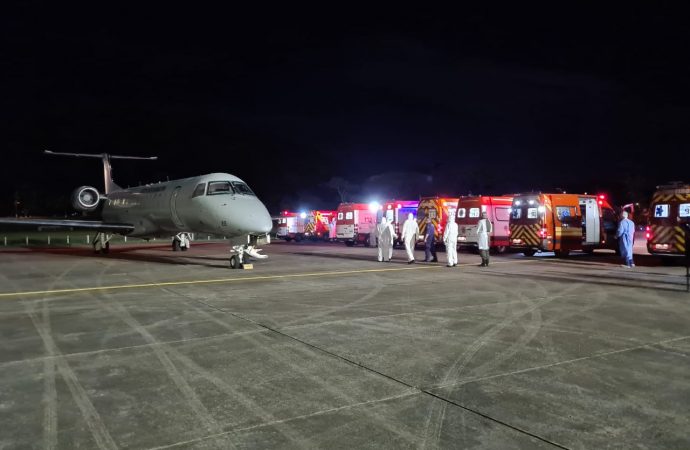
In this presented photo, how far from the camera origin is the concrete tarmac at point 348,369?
3.45 metres

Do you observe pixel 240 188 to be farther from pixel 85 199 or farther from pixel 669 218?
pixel 669 218

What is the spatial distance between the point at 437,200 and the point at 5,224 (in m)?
17.5

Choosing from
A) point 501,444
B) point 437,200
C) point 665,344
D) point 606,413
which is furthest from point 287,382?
point 437,200

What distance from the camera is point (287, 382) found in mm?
4516

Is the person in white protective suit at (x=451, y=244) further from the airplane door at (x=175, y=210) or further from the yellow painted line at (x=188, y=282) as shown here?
the airplane door at (x=175, y=210)

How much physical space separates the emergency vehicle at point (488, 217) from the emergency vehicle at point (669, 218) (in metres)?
6.28

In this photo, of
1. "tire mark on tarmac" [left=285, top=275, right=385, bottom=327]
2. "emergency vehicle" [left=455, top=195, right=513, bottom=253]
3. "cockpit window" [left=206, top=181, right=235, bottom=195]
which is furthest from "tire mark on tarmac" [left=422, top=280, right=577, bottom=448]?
"emergency vehicle" [left=455, top=195, right=513, bottom=253]

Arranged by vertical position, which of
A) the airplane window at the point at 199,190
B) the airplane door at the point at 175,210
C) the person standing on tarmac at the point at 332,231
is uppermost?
the airplane window at the point at 199,190

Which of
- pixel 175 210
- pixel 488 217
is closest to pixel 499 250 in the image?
pixel 488 217

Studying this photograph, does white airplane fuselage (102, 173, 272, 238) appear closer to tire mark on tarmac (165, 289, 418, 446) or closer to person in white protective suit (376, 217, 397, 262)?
person in white protective suit (376, 217, 397, 262)

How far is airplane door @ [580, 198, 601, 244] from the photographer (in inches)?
813

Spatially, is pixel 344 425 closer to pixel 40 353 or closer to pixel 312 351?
pixel 312 351

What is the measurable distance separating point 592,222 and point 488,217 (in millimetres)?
4359

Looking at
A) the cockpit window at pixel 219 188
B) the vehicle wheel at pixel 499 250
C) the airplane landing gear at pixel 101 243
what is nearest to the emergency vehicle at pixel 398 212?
the vehicle wheel at pixel 499 250
